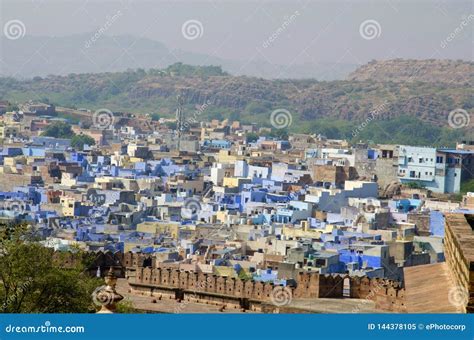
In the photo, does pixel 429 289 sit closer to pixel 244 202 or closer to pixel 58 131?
pixel 244 202

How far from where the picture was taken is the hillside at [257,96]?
53.5 metres

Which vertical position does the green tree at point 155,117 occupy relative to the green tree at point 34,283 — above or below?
above

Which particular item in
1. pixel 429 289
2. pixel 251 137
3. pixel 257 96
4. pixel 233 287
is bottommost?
pixel 233 287

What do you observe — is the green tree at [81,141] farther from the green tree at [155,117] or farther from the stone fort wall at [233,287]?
the stone fort wall at [233,287]

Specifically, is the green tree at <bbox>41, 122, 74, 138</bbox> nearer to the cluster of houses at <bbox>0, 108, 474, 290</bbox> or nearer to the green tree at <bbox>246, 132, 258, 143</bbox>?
the cluster of houses at <bbox>0, 108, 474, 290</bbox>

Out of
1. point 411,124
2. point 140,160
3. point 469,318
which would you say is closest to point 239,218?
point 140,160

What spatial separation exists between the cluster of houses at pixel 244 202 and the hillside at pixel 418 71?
28498 mm

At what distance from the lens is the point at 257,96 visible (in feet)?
204

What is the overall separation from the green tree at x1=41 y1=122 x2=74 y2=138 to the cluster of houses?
12.7 feet

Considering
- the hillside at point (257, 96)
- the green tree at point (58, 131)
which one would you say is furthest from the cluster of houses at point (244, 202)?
the hillside at point (257, 96)

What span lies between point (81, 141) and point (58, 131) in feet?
11.1

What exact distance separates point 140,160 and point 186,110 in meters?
26.1

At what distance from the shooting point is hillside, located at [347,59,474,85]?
215 feet

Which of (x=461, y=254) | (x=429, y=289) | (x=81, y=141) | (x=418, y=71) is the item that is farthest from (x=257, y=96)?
(x=461, y=254)
